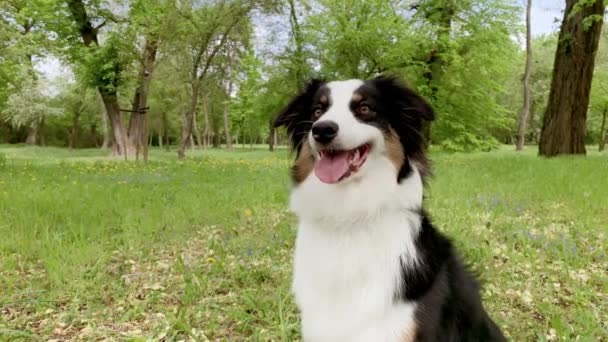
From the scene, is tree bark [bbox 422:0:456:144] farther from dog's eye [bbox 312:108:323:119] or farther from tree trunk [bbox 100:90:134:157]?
dog's eye [bbox 312:108:323:119]

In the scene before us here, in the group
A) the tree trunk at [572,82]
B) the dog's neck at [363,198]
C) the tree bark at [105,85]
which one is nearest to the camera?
the dog's neck at [363,198]

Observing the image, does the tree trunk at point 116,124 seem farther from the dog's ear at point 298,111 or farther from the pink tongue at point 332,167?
the pink tongue at point 332,167

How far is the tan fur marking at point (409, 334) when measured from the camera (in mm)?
2090

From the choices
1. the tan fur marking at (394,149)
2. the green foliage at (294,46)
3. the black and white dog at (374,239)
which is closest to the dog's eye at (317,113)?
the black and white dog at (374,239)

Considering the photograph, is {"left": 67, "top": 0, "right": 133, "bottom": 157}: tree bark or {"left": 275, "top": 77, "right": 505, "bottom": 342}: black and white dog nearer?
{"left": 275, "top": 77, "right": 505, "bottom": 342}: black and white dog

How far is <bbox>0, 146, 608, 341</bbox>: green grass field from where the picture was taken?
321cm

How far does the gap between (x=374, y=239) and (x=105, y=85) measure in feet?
68.6

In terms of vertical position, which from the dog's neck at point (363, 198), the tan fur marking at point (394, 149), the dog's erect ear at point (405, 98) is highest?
the dog's erect ear at point (405, 98)

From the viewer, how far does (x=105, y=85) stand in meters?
20.2

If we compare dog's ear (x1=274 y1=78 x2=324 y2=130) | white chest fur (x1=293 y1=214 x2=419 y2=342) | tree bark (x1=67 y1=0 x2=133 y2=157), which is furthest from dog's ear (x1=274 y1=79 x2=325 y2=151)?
tree bark (x1=67 y1=0 x2=133 y2=157)

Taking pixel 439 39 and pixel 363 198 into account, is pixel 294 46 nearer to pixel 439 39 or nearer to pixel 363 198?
pixel 439 39

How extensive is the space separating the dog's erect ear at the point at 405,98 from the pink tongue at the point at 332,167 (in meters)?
0.49

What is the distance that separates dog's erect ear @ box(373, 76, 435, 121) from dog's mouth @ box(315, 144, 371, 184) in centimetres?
37

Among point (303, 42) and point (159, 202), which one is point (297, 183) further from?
point (303, 42)
